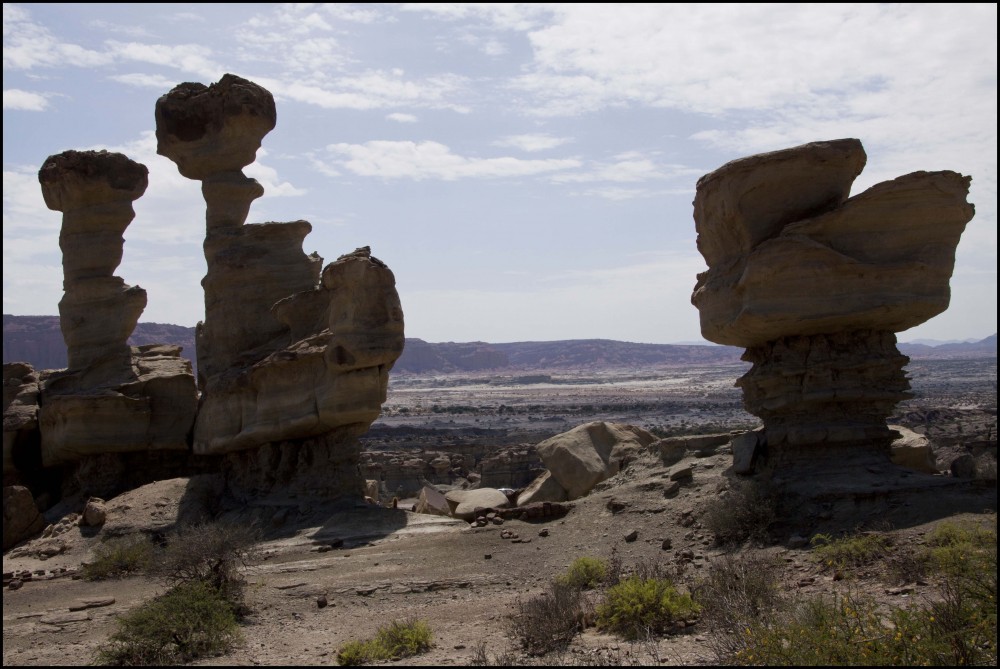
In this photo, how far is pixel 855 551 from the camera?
1003 cm

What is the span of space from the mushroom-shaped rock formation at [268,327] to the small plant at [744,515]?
6818 millimetres

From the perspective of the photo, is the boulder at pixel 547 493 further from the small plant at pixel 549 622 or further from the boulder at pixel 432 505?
the small plant at pixel 549 622

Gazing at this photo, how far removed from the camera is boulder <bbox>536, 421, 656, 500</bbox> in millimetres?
17422

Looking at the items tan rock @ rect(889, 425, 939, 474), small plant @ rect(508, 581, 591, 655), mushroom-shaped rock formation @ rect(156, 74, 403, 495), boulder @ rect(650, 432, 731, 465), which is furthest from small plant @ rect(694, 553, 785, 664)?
mushroom-shaped rock formation @ rect(156, 74, 403, 495)

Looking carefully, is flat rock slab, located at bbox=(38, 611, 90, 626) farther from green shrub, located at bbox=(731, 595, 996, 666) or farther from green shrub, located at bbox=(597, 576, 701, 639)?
green shrub, located at bbox=(731, 595, 996, 666)

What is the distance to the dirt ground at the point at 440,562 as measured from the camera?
9.43m

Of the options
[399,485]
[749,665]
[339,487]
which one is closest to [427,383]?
[399,485]

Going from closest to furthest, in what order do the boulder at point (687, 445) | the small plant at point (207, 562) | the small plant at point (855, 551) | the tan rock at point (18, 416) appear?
the small plant at point (855, 551), the small plant at point (207, 562), the boulder at point (687, 445), the tan rock at point (18, 416)

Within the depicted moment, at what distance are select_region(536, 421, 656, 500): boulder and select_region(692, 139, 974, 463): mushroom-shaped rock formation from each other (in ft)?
14.7

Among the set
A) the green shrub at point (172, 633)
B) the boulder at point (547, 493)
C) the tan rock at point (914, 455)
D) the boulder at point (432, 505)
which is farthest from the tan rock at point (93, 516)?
the tan rock at point (914, 455)

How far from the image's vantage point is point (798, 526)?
39.0 feet

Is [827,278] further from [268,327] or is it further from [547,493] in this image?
[268,327]

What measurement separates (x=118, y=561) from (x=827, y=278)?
11337 millimetres

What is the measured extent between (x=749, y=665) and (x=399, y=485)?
73.4 feet
